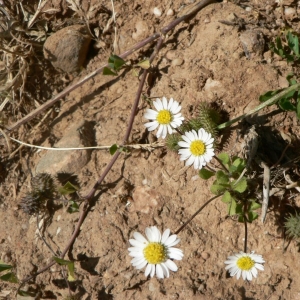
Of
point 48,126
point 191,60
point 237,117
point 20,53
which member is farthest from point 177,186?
point 20,53

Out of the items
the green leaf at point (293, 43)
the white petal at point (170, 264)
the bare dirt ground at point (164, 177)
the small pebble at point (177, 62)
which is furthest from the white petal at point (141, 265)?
the green leaf at point (293, 43)

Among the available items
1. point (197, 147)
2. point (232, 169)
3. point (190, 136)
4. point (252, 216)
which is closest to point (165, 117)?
point (190, 136)

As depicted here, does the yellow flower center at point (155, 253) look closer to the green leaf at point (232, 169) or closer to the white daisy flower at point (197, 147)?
the white daisy flower at point (197, 147)

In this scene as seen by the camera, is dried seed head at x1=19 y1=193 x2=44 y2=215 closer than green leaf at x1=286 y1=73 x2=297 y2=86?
No

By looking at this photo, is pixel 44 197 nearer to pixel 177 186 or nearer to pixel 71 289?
pixel 71 289

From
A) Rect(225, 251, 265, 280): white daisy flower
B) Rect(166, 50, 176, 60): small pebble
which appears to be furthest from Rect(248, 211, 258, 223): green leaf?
Rect(166, 50, 176, 60): small pebble

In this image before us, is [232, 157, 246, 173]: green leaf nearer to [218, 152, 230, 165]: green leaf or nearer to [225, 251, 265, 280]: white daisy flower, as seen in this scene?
[218, 152, 230, 165]: green leaf

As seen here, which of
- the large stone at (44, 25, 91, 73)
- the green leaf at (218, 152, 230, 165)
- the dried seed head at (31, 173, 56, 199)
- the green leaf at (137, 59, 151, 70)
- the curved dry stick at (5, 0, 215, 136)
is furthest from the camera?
the large stone at (44, 25, 91, 73)
